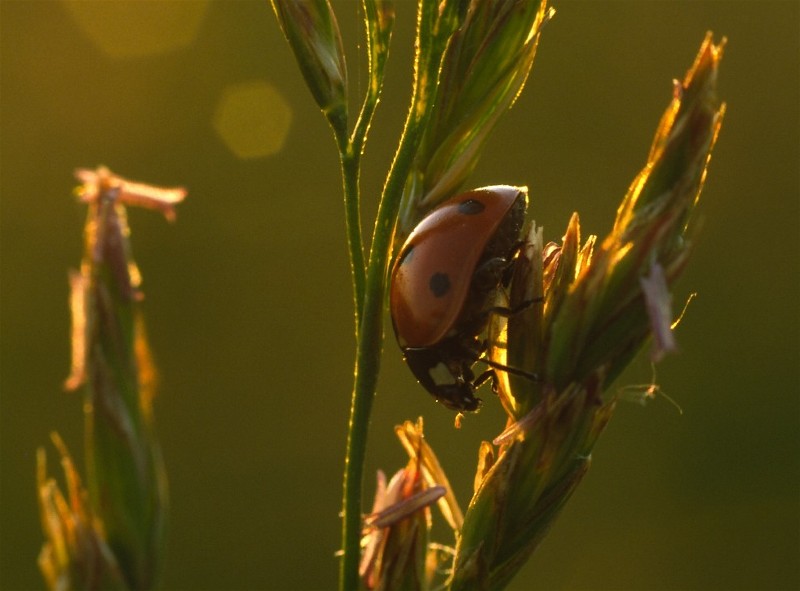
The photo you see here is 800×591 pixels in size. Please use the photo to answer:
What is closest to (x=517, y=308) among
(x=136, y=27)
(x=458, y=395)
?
(x=458, y=395)

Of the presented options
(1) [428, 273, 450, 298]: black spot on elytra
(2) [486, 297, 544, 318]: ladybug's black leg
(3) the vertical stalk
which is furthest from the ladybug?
(3) the vertical stalk

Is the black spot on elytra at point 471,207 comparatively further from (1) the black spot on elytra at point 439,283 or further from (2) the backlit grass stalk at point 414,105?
(2) the backlit grass stalk at point 414,105

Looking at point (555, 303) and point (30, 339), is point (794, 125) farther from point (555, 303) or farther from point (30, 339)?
point (555, 303)

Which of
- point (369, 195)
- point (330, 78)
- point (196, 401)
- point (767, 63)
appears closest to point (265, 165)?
point (369, 195)

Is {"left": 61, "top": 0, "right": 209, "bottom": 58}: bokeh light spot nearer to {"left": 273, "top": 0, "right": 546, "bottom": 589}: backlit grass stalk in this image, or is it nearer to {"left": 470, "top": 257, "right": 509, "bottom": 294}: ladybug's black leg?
{"left": 470, "top": 257, "right": 509, "bottom": 294}: ladybug's black leg

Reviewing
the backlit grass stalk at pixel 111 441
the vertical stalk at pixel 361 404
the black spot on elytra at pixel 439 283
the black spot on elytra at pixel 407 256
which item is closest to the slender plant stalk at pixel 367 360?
the vertical stalk at pixel 361 404

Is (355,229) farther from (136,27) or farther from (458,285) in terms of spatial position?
(136,27)
